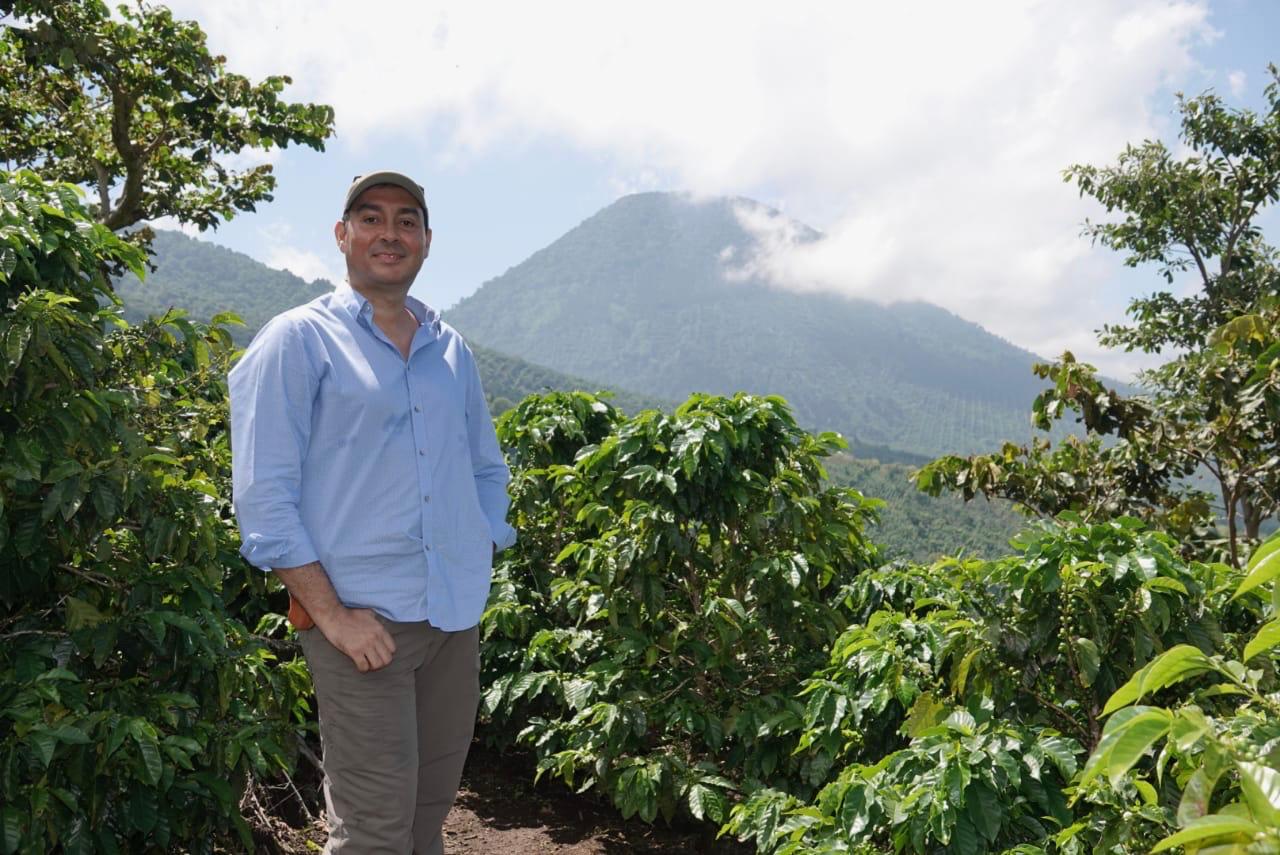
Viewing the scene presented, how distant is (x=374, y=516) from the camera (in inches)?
88.2

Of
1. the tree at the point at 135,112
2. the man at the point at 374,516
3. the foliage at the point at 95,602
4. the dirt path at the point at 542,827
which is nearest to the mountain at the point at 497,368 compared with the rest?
the tree at the point at 135,112

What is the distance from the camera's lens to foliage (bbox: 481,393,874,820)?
13.2 feet

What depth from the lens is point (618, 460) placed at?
4.29 meters

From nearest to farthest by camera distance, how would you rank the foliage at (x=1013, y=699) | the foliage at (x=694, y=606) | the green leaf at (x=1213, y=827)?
1. the green leaf at (x=1213, y=827)
2. the foliage at (x=1013, y=699)
3. the foliage at (x=694, y=606)

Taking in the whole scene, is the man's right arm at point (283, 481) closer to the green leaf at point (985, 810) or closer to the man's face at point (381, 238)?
the man's face at point (381, 238)

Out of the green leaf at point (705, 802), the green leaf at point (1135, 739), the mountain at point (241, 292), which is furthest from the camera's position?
the mountain at point (241, 292)

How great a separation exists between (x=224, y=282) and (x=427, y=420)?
14731 cm

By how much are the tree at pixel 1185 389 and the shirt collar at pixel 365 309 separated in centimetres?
235

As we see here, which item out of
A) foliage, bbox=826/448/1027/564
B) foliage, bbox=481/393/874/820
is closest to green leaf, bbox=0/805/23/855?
foliage, bbox=481/393/874/820

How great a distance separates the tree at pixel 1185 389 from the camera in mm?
5844

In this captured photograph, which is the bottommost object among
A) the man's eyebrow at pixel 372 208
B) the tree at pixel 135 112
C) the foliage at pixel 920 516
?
the foliage at pixel 920 516

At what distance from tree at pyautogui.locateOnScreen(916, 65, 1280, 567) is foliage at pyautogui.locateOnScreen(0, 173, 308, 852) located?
319 cm

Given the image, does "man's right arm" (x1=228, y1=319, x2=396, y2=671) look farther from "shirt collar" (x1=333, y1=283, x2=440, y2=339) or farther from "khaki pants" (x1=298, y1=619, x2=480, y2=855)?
"shirt collar" (x1=333, y1=283, x2=440, y2=339)

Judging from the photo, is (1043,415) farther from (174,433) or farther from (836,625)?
(174,433)
